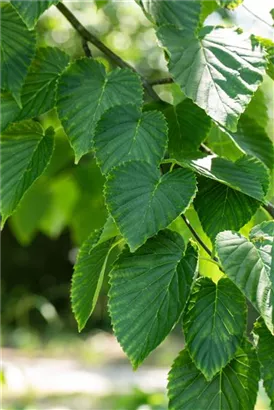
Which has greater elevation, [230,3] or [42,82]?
[230,3]

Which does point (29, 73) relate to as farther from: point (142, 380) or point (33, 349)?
point (33, 349)

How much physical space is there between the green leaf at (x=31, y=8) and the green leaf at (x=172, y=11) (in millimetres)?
99

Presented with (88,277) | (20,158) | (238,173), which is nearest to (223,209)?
(238,173)

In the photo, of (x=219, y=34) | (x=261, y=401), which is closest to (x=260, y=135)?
(x=219, y=34)

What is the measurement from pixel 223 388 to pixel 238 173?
0.20 meters

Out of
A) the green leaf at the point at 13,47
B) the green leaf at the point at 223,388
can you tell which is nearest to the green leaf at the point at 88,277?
the green leaf at the point at 223,388

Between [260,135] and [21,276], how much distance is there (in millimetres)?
7019

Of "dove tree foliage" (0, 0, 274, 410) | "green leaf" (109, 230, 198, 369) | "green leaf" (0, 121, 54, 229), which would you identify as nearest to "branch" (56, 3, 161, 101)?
"dove tree foliage" (0, 0, 274, 410)

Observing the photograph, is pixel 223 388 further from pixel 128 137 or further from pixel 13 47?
pixel 13 47

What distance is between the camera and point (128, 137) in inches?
29.5

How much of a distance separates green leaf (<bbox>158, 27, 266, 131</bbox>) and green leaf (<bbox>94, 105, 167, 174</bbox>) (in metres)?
0.05

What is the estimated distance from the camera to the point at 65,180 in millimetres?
1397

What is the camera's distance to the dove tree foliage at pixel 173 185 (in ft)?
2.19

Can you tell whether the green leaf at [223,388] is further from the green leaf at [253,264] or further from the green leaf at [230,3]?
the green leaf at [230,3]
